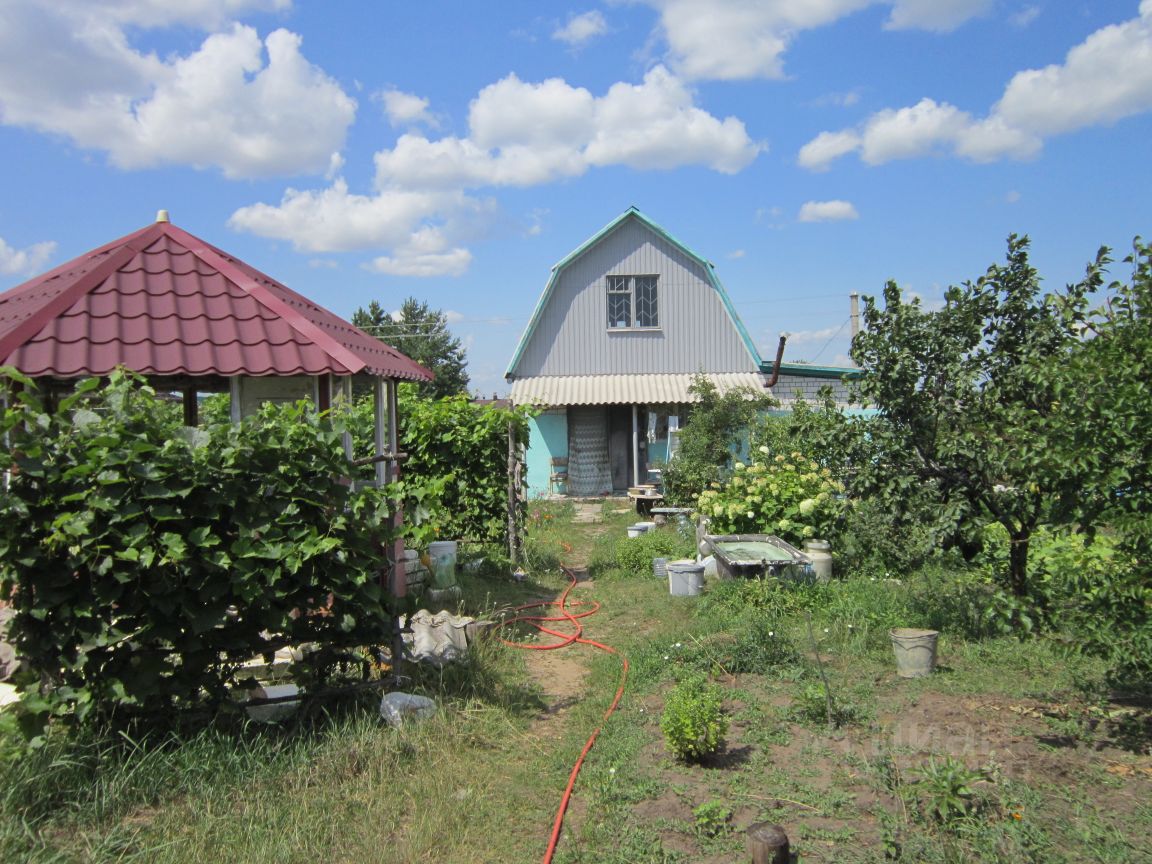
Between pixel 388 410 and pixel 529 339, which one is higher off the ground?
pixel 529 339

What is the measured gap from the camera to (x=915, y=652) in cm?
601

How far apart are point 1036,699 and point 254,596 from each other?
4.96 meters

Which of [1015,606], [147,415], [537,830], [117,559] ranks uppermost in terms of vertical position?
[147,415]

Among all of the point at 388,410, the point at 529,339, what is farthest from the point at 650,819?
the point at 529,339

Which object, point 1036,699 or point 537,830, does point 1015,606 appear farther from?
point 537,830

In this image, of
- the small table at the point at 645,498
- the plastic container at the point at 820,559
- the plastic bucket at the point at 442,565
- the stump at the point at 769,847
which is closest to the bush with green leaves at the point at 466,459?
the plastic bucket at the point at 442,565

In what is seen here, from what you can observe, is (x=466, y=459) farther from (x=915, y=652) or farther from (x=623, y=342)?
(x=623, y=342)

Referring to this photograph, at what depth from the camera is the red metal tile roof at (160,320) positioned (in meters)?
6.15

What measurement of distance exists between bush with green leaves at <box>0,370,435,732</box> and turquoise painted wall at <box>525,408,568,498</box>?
14684 mm

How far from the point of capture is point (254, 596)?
181 inches

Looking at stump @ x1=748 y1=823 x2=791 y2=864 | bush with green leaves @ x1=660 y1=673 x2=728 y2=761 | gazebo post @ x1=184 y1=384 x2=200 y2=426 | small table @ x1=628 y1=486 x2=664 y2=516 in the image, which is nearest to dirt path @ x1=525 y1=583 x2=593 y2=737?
bush with green leaves @ x1=660 y1=673 x2=728 y2=761

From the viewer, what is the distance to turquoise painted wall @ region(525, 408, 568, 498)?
65.2 ft

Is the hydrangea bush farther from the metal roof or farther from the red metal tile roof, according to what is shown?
the metal roof

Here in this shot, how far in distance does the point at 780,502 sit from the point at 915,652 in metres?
3.91
